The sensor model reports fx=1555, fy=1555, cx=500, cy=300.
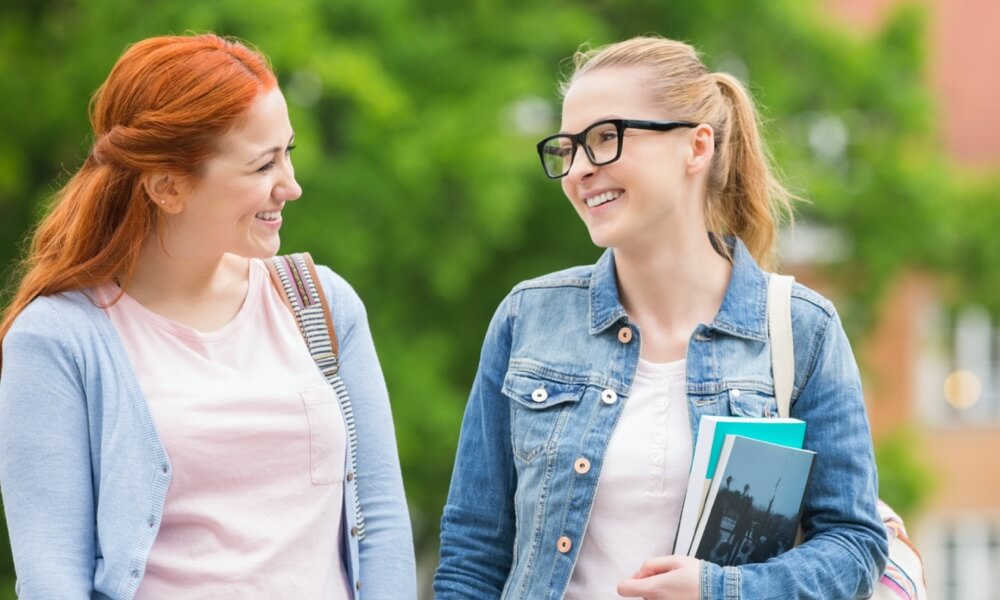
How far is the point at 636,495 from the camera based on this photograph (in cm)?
305

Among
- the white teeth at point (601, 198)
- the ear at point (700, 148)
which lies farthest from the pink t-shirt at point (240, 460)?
the ear at point (700, 148)

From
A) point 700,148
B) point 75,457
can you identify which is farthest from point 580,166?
point 75,457

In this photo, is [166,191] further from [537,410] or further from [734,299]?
[734,299]

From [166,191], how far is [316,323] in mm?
408

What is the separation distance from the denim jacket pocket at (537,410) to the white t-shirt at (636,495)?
4.7 inches

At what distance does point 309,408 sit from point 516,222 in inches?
373

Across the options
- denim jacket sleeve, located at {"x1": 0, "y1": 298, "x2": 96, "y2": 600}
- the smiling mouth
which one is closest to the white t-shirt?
the smiling mouth

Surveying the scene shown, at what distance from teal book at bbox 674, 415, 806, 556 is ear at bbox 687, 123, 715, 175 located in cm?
54

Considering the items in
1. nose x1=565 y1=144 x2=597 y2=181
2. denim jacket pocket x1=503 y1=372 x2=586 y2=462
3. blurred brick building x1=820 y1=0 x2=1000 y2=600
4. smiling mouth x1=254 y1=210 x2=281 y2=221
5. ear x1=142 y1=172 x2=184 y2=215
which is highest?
nose x1=565 y1=144 x2=597 y2=181

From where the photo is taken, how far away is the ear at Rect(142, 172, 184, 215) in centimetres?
309

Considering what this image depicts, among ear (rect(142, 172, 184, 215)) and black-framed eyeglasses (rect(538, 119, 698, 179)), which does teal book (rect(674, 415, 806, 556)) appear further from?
ear (rect(142, 172, 184, 215))

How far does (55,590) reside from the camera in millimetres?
2865

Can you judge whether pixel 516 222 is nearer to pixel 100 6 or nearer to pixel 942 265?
pixel 100 6

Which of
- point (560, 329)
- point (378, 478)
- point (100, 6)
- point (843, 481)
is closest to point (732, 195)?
point (560, 329)
